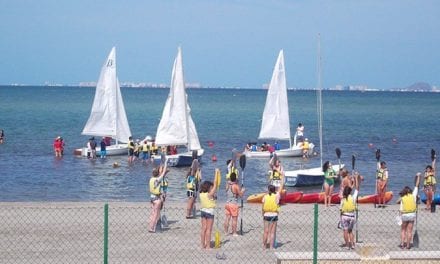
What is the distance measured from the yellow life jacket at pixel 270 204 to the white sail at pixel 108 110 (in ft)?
110

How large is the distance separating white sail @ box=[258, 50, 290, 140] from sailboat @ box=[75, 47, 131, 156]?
30.7ft

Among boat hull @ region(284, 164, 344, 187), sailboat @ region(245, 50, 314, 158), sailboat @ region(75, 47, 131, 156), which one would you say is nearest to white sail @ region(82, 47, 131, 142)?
sailboat @ region(75, 47, 131, 156)

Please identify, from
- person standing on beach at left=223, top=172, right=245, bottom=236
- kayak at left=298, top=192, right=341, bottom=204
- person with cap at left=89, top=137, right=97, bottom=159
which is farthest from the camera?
person with cap at left=89, top=137, right=97, bottom=159

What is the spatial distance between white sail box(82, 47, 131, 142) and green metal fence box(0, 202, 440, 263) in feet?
89.3

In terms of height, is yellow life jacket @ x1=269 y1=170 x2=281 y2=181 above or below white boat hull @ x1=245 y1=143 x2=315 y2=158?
above

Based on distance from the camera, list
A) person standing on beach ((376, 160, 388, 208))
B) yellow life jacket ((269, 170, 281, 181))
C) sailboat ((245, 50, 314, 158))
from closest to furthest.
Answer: yellow life jacket ((269, 170, 281, 181)) → person standing on beach ((376, 160, 388, 208)) → sailboat ((245, 50, 314, 158))

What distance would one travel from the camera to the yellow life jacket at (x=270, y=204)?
16.5 metres

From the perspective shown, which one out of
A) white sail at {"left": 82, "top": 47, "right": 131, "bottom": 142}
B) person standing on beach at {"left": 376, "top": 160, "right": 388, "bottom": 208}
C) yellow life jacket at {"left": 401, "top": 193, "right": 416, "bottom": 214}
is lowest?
person standing on beach at {"left": 376, "top": 160, "right": 388, "bottom": 208}

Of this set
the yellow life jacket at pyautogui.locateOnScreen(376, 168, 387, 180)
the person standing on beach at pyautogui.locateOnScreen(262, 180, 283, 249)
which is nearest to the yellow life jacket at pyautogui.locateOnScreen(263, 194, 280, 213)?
the person standing on beach at pyautogui.locateOnScreen(262, 180, 283, 249)

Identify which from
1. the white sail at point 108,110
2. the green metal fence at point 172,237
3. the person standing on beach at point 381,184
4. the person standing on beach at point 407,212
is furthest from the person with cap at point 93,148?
the person standing on beach at point 407,212

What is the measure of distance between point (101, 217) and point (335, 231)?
6317mm

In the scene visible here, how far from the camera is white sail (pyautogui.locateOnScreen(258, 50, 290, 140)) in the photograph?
160ft

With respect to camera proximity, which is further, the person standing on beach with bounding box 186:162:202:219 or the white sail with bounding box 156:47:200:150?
the white sail with bounding box 156:47:200:150

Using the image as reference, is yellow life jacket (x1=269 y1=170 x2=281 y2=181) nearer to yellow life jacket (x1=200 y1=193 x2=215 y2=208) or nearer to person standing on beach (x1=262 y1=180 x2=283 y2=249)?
person standing on beach (x1=262 y1=180 x2=283 y2=249)
